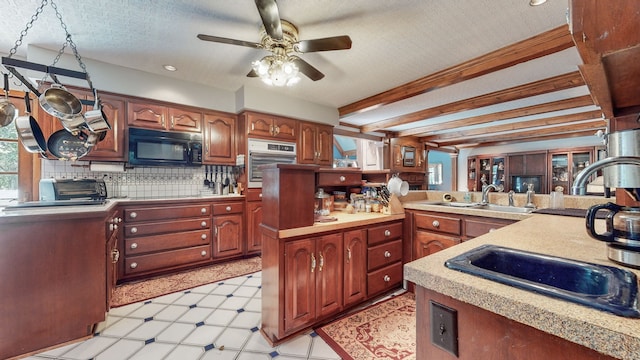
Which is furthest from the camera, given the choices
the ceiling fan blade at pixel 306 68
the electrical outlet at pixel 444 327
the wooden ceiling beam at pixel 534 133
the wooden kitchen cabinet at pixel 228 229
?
the wooden ceiling beam at pixel 534 133

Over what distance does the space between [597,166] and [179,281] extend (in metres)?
3.20

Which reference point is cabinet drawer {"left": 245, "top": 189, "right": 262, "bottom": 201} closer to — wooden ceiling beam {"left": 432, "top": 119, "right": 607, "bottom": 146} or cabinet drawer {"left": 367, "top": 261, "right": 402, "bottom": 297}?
cabinet drawer {"left": 367, "top": 261, "right": 402, "bottom": 297}

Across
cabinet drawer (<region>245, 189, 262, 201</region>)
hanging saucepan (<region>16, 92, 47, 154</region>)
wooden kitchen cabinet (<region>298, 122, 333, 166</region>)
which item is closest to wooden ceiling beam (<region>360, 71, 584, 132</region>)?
wooden kitchen cabinet (<region>298, 122, 333, 166</region>)

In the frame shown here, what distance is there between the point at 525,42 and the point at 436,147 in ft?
16.0

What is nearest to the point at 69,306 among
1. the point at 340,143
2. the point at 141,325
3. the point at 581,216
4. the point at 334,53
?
the point at 141,325

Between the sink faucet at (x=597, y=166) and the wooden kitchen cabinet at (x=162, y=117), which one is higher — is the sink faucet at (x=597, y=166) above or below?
below

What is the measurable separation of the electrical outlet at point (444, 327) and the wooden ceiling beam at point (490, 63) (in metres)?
2.43

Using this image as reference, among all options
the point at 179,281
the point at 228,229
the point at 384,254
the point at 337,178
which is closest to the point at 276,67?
the point at 337,178

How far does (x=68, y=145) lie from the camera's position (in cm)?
224

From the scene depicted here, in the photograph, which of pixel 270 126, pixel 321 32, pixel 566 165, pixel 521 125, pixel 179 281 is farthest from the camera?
pixel 566 165

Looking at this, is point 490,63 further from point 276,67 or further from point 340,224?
point 340,224

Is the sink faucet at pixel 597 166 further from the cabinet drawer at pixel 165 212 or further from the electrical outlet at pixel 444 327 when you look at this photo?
the cabinet drawer at pixel 165 212

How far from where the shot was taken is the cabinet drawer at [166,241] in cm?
255

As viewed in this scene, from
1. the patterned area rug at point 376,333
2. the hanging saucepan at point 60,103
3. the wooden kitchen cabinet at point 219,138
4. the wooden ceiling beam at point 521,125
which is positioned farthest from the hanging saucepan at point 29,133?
the wooden ceiling beam at point 521,125
